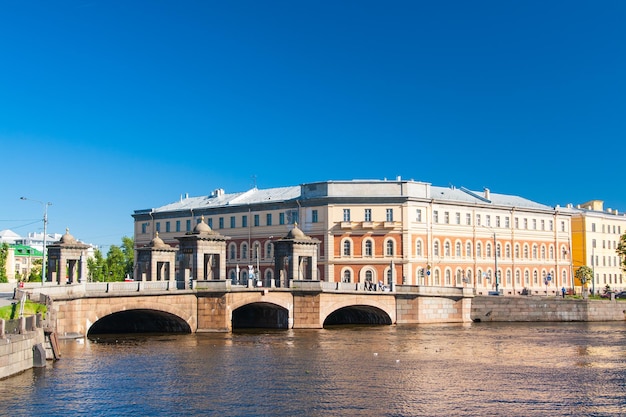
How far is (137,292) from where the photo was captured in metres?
58.7

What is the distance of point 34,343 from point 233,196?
7391 cm

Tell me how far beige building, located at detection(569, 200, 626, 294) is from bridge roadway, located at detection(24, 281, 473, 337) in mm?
47476

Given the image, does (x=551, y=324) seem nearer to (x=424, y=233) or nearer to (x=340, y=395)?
(x=424, y=233)

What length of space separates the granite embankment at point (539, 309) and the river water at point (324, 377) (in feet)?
63.1

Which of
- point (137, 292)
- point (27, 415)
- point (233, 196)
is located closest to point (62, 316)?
point (137, 292)

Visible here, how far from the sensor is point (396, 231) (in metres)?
94.2

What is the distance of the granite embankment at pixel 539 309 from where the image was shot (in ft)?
268

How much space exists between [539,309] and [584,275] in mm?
33281

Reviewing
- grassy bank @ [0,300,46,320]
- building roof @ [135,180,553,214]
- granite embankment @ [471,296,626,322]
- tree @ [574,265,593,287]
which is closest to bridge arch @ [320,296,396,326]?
granite embankment @ [471,296,626,322]

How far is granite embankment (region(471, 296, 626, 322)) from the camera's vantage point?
81.8 m

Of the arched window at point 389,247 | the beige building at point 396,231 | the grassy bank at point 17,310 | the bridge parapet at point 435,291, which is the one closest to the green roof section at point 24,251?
the beige building at point 396,231

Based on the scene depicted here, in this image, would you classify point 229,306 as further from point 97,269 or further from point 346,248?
point 97,269

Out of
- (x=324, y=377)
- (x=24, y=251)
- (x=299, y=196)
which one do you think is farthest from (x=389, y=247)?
(x=24, y=251)

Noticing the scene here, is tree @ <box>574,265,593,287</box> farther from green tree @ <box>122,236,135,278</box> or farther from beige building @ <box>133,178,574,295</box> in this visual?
green tree @ <box>122,236,135,278</box>
